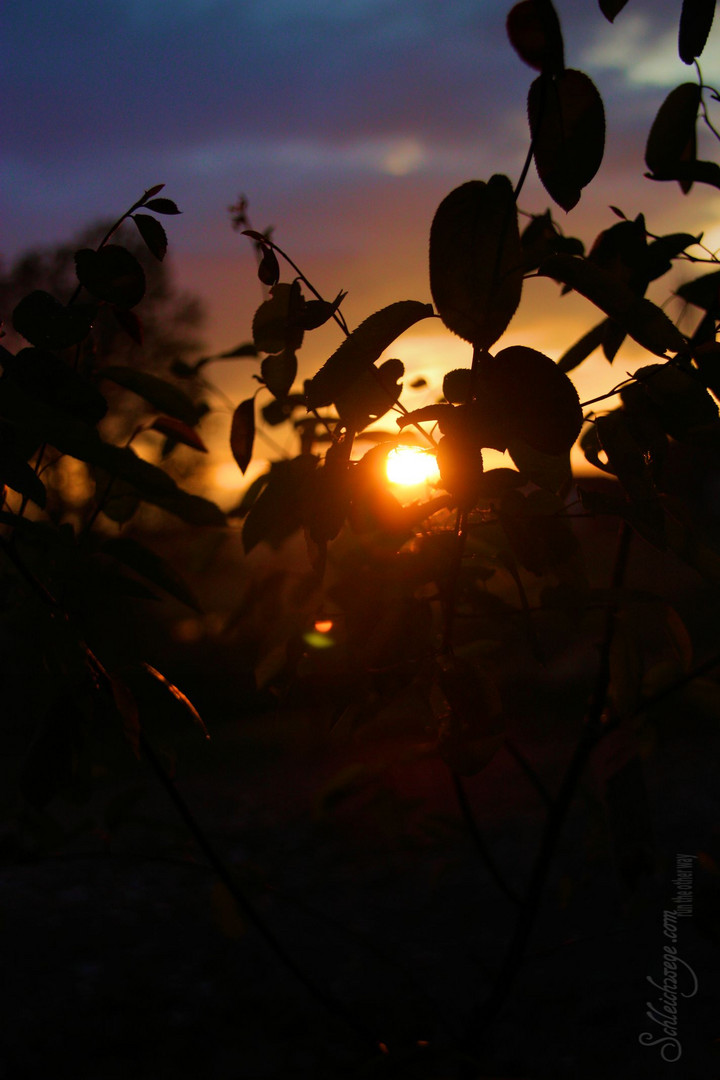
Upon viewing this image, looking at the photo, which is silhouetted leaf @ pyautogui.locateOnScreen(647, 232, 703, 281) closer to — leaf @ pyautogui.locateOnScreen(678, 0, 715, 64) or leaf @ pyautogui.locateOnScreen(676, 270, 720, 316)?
leaf @ pyautogui.locateOnScreen(676, 270, 720, 316)

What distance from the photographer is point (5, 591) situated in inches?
44.4

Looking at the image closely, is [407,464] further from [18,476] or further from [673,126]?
[673,126]

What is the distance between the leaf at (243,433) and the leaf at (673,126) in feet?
2.05

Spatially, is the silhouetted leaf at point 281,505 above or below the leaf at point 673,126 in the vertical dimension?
A: below

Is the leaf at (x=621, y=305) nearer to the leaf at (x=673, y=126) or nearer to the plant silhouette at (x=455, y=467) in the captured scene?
the plant silhouette at (x=455, y=467)

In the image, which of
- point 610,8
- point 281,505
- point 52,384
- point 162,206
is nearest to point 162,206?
point 162,206

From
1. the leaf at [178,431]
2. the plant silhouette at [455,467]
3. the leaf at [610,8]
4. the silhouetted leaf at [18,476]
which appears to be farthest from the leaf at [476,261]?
the leaf at [178,431]

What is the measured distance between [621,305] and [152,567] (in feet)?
1.98

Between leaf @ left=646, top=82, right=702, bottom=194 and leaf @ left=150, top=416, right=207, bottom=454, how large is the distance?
0.72 metres

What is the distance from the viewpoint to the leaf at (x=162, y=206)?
829 mm

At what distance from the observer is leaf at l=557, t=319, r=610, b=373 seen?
117cm

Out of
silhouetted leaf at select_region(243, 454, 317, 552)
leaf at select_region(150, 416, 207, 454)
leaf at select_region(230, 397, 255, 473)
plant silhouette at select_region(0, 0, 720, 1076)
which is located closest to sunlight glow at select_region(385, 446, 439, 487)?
plant silhouette at select_region(0, 0, 720, 1076)

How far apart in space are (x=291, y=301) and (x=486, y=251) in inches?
8.7

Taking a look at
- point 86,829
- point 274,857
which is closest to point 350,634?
point 86,829
